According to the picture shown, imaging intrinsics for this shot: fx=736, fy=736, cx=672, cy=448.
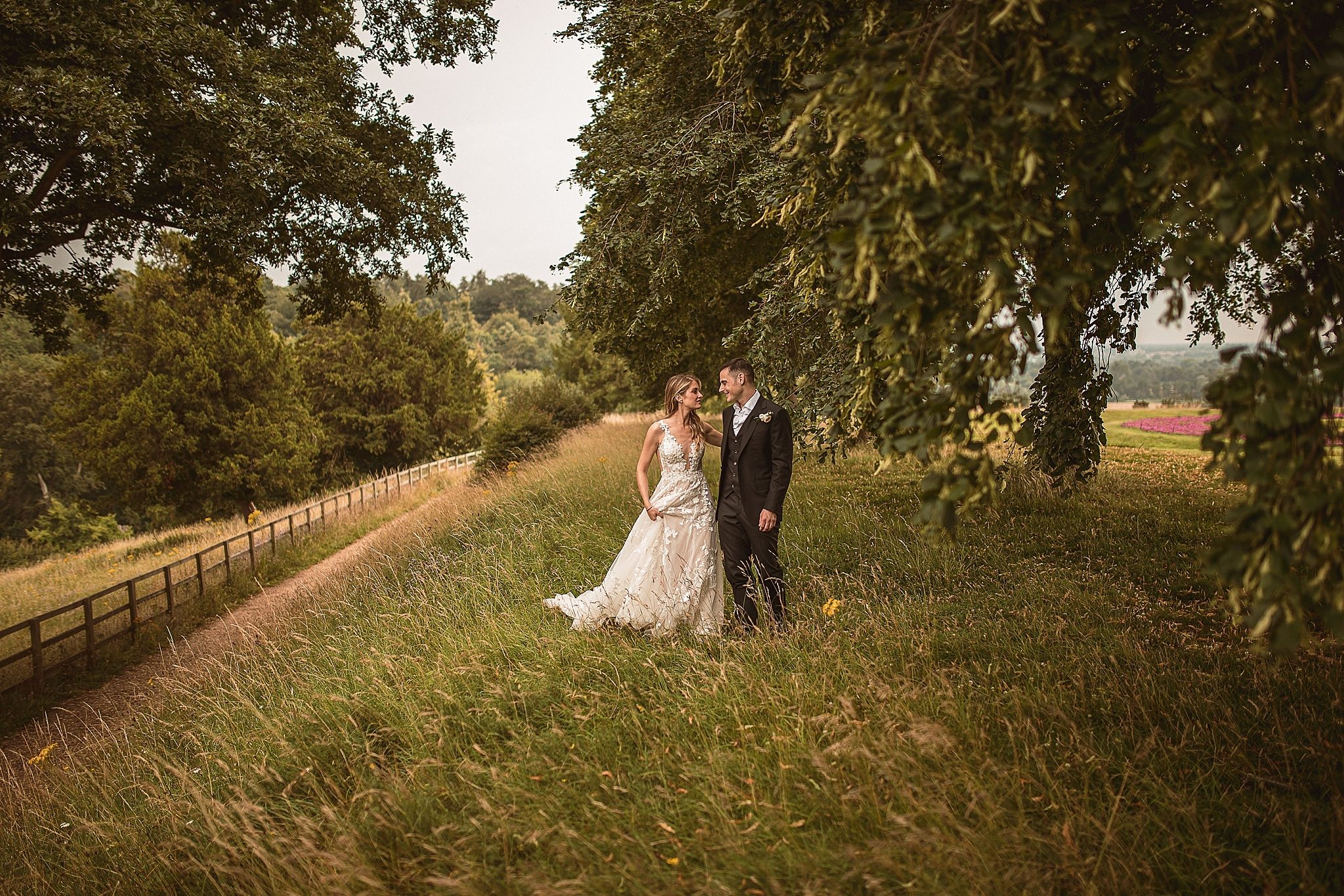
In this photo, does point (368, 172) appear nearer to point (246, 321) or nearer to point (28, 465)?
point (246, 321)

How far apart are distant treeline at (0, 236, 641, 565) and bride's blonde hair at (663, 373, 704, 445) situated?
12.7 ft

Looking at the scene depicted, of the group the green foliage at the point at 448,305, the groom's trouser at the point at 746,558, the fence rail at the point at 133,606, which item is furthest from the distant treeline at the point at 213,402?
the green foliage at the point at 448,305

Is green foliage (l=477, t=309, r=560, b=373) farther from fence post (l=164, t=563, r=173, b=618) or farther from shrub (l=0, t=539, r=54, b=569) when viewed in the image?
fence post (l=164, t=563, r=173, b=618)

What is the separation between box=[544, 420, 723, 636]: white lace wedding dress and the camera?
5453mm

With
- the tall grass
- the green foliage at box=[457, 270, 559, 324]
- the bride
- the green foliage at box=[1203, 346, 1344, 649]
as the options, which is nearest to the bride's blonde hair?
the bride

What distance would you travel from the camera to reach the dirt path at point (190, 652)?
663 centimetres

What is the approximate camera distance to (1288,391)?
Answer: 1781mm

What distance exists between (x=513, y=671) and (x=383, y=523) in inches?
592

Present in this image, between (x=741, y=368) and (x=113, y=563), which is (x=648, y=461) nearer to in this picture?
(x=741, y=368)

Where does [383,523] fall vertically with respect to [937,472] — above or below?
below

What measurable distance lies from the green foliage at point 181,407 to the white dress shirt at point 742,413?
2273cm

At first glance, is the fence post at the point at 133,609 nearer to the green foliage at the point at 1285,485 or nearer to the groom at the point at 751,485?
the groom at the point at 751,485

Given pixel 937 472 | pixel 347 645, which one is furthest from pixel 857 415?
pixel 347 645

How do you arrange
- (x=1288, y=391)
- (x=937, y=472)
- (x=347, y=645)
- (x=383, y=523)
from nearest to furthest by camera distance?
(x=1288, y=391) < (x=937, y=472) < (x=347, y=645) < (x=383, y=523)
